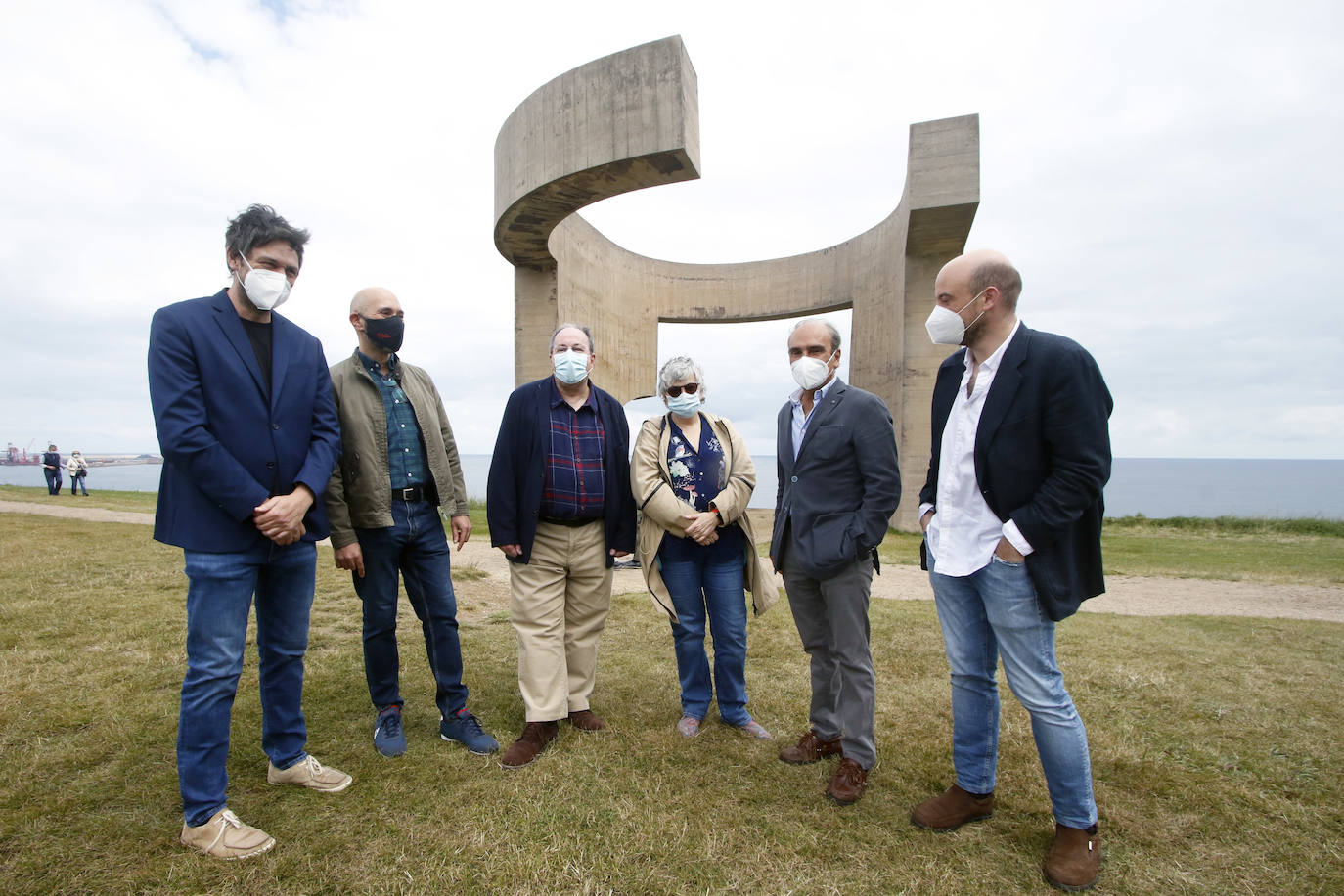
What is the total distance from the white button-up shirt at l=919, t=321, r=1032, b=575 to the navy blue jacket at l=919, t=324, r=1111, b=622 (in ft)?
0.19

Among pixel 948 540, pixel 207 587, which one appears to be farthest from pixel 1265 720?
pixel 207 587

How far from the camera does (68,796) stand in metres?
2.52

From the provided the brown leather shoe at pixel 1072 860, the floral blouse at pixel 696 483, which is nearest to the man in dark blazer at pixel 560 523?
the floral blouse at pixel 696 483

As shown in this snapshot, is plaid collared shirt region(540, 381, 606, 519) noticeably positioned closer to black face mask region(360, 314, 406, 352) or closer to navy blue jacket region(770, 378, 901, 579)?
black face mask region(360, 314, 406, 352)

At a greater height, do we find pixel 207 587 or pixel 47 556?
pixel 207 587

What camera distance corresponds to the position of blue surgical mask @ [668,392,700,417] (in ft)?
11.2

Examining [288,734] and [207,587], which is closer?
[207,587]

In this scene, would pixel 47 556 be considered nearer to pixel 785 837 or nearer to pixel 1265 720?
pixel 785 837

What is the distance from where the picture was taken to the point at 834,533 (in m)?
2.80

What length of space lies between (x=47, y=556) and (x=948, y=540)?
9237 mm

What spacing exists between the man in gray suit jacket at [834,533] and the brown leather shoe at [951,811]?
10.5 inches

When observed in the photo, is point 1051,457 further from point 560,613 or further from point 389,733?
point 389,733

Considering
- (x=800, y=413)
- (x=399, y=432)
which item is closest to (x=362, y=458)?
(x=399, y=432)

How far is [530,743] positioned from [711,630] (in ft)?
3.32
